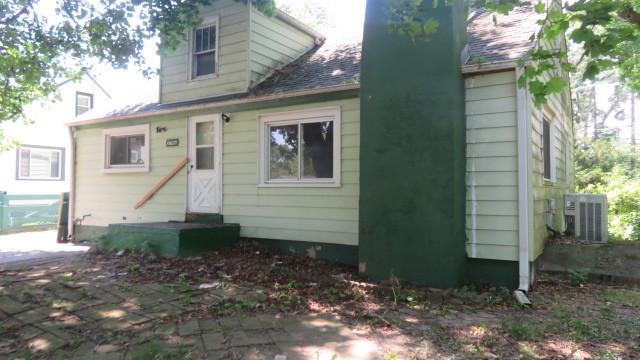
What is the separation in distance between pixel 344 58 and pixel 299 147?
92.3 inches

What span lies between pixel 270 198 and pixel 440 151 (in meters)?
3.50

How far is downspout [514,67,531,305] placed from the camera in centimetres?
520

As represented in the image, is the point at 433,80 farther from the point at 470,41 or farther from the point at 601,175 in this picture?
the point at 601,175

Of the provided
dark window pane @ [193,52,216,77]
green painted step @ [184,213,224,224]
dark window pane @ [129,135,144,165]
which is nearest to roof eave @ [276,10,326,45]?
dark window pane @ [193,52,216,77]

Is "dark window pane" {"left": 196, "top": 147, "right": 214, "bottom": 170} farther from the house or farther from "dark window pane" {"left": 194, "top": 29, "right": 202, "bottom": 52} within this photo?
"dark window pane" {"left": 194, "top": 29, "right": 202, "bottom": 52}

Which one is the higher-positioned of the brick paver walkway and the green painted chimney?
the green painted chimney

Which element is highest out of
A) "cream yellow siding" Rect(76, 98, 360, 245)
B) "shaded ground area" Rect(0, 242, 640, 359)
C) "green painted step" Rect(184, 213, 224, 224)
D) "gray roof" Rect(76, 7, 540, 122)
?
"gray roof" Rect(76, 7, 540, 122)

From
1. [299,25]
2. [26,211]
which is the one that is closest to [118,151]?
[299,25]

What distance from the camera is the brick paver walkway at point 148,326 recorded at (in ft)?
11.2

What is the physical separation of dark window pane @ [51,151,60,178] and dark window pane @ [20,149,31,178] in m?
0.89

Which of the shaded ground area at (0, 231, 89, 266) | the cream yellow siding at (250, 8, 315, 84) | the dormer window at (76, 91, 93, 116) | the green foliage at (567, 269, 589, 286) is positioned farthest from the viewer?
the dormer window at (76, 91, 93, 116)

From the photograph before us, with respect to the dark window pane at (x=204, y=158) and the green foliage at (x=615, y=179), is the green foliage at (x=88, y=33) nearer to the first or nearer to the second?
the dark window pane at (x=204, y=158)

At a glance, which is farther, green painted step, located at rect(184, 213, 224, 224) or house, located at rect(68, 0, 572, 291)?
green painted step, located at rect(184, 213, 224, 224)

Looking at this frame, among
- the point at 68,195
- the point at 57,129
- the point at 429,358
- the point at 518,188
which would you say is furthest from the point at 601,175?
the point at 57,129
